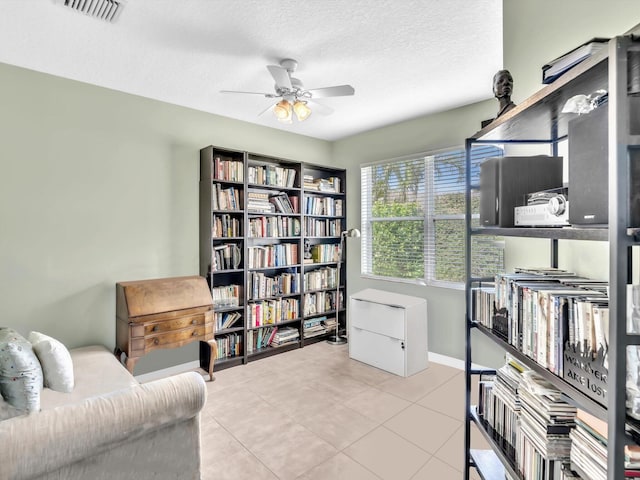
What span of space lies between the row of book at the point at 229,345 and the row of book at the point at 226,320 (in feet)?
0.38

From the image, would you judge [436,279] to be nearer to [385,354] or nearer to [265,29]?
[385,354]

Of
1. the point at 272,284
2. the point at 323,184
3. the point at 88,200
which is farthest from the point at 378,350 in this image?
the point at 88,200

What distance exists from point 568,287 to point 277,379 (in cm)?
260

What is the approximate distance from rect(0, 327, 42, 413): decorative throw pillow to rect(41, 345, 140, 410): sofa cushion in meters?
0.61

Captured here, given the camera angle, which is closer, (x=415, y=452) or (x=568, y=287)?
(x=568, y=287)

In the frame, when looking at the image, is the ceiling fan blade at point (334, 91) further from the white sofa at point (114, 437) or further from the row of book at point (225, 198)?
the white sofa at point (114, 437)

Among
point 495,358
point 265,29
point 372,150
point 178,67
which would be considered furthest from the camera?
point 372,150

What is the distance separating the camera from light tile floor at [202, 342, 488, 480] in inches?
74.1

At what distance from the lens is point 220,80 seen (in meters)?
2.73

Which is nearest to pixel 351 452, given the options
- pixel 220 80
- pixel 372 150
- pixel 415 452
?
pixel 415 452

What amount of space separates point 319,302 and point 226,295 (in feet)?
4.27

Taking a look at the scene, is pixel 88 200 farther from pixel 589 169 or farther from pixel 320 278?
pixel 589 169

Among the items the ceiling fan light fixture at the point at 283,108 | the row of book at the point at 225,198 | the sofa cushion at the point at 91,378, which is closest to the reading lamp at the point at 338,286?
the row of book at the point at 225,198

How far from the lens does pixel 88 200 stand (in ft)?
9.16
